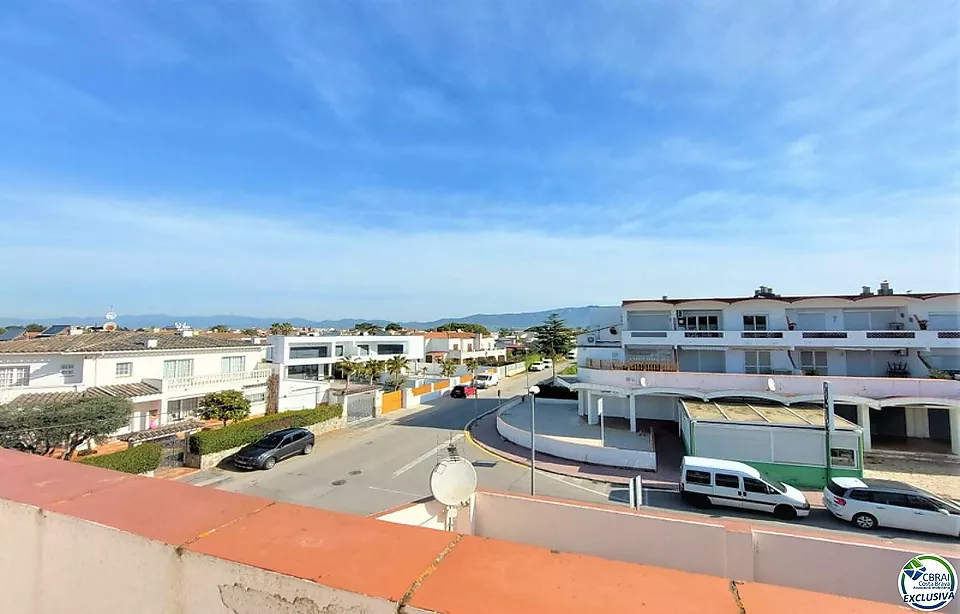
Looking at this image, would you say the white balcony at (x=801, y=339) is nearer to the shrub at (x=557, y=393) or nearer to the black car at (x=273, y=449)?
the shrub at (x=557, y=393)

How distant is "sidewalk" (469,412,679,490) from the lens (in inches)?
642

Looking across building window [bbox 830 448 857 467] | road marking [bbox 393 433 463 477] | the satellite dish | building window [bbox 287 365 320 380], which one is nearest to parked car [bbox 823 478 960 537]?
building window [bbox 830 448 857 467]

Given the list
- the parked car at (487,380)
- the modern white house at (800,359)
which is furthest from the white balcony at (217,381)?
the parked car at (487,380)

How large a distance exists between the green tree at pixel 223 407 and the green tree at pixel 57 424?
3463 mm

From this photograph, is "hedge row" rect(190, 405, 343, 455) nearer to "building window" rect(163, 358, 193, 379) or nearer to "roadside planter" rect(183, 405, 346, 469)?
"roadside planter" rect(183, 405, 346, 469)

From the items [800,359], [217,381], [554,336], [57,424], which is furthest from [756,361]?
[57,424]

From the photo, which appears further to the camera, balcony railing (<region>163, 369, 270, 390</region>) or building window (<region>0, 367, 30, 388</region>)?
balcony railing (<region>163, 369, 270, 390</region>)

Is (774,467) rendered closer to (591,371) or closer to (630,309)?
(591,371)

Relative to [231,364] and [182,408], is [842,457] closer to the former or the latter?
[182,408]

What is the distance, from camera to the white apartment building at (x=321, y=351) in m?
41.6

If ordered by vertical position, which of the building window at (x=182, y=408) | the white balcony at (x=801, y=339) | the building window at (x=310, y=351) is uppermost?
the white balcony at (x=801, y=339)

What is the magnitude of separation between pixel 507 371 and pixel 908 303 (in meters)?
37.6

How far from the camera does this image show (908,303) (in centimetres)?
2178

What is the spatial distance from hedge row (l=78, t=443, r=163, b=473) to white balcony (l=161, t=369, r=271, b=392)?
7104mm
